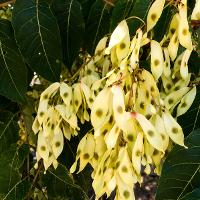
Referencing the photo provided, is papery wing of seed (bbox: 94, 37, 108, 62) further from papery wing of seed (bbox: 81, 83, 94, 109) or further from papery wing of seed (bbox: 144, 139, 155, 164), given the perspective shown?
papery wing of seed (bbox: 144, 139, 155, 164)

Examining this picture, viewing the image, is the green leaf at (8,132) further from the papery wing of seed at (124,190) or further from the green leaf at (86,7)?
the papery wing of seed at (124,190)

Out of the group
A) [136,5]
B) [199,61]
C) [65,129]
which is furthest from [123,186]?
[199,61]

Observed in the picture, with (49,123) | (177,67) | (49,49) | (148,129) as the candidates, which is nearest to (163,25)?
(177,67)

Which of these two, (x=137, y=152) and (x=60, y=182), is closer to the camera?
(x=137, y=152)

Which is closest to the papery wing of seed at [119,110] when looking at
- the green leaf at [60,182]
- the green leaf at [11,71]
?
the green leaf at [11,71]

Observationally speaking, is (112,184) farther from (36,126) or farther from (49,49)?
(49,49)

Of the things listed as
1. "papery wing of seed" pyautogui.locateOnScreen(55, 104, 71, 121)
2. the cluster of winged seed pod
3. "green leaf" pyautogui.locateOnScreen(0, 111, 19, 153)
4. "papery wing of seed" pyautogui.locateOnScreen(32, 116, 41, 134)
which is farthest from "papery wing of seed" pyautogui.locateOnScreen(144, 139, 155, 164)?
"green leaf" pyautogui.locateOnScreen(0, 111, 19, 153)
